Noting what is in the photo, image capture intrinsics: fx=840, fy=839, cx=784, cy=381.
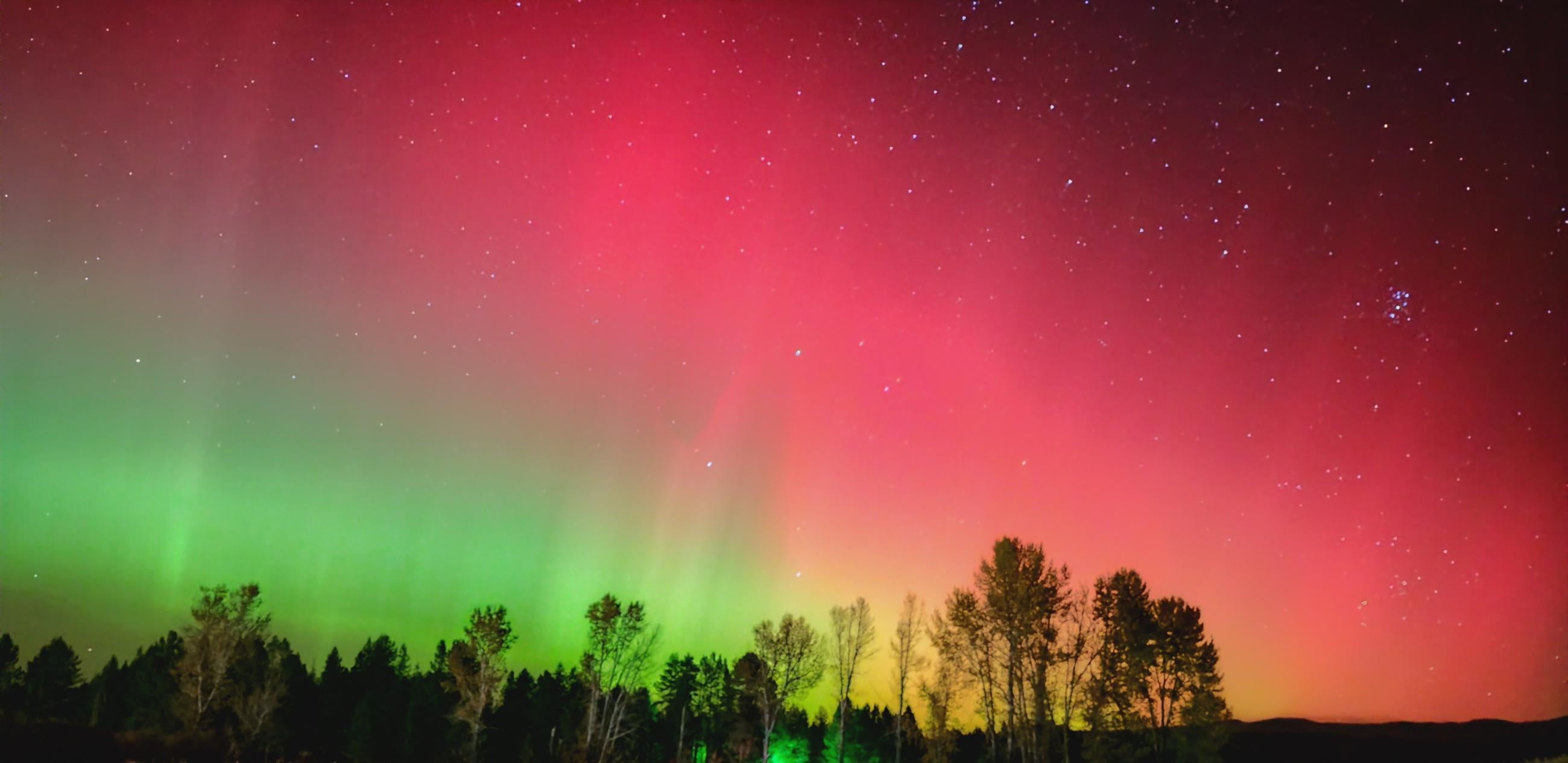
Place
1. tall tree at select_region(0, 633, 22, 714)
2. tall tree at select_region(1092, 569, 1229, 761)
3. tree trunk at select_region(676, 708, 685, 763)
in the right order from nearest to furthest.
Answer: tall tree at select_region(1092, 569, 1229, 761) → tree trunk at select_region(676, 708, 685, 763) → tall tree at select_region(0, 633, 22, 714)

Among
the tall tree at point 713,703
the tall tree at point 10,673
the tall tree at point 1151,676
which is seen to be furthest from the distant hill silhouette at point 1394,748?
the tall tree at point 10,673

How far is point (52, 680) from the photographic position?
7819 cm

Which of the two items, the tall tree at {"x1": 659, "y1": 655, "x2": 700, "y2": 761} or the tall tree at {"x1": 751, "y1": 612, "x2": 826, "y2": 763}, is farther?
the tall tree at {"x1": 659, "y1": 655, "x2": 700, "y2": 761}

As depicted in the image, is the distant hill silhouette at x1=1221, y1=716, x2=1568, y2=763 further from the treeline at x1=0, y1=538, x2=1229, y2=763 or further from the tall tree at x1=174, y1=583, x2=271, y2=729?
the tall tree at x1=174, y1=583, x2=271, y2=729

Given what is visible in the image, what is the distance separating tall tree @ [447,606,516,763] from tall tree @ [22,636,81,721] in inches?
2198

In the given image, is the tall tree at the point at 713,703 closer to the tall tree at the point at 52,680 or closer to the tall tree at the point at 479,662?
the tall tree at the point at 479,662

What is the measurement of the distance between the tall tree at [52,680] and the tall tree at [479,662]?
55.8 metres

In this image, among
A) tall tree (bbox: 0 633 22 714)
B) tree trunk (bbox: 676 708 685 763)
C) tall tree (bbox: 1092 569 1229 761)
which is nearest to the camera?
tall tree (bbox: 1092 569 1229 761)

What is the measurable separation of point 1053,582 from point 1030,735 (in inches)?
282

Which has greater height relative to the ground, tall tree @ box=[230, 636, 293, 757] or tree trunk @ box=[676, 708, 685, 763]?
tall tree @ box=[230, 636, 293, 757]

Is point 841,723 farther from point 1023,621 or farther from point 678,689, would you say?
point 678,689

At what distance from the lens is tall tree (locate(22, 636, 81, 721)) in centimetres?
7588

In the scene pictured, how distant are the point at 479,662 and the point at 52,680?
62.6m

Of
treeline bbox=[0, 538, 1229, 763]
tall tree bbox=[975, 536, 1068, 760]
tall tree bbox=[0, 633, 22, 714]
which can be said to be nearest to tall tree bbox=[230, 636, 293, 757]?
treeline bbox=[0, 538, 1229, 763]
